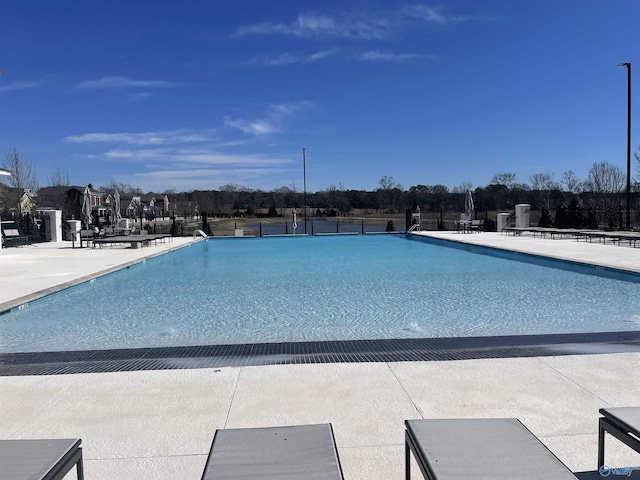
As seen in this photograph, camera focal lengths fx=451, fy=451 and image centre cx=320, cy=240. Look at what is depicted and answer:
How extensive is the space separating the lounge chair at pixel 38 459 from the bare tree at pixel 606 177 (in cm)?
3916

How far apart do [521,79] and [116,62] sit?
15510 mm

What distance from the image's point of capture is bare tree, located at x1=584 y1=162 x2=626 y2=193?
113ft

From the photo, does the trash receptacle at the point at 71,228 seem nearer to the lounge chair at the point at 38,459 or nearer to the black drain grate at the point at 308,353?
the black drain grate at the point at 308,353

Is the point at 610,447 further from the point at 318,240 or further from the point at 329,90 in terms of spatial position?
the point at 329,90

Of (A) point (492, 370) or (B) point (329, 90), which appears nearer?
(A) point (492, 370)

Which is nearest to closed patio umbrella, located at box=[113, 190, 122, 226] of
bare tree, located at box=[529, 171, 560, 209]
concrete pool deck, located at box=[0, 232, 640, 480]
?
concrete pool deck, located at box=[0, 232, 640, 480]

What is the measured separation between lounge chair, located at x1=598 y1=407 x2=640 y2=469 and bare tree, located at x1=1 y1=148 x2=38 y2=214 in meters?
29.4

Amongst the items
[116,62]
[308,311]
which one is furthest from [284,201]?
[308,311]

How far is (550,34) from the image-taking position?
1330 centimetres

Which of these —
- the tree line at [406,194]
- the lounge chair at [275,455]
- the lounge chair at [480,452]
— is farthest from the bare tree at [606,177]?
the lounge chair at [275,455]

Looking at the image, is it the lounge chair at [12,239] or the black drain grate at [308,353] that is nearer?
the black drain grate at [308,353]

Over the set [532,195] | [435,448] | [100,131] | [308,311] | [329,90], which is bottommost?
[308,311]

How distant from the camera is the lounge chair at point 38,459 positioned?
4.66 ft

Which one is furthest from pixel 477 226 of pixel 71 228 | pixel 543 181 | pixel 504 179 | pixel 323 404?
pixel 504 179
